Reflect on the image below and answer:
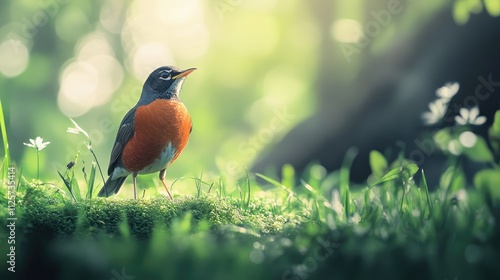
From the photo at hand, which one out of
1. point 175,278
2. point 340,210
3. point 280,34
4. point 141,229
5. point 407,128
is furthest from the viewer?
point 280,34

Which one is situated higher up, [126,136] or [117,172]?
[126,136]

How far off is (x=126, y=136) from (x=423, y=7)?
205 inches

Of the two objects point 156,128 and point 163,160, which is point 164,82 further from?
point 163,160

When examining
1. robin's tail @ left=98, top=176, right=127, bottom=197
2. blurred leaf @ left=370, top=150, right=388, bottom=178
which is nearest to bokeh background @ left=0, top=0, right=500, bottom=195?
blurred leaf @ left=370, top=150, right=388, bottom=178

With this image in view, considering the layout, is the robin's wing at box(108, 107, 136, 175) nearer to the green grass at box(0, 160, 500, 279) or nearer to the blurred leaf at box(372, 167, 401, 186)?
the green grass at box(0, 160, 500, 279)

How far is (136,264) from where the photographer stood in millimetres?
2494

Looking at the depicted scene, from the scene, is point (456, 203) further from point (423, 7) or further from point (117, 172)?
point (423, 7)

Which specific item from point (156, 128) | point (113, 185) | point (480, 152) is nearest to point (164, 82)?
point (156, 128)

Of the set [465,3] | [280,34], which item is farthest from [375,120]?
[280,34]

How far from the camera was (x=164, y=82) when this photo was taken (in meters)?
4.23

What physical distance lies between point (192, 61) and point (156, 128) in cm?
1195

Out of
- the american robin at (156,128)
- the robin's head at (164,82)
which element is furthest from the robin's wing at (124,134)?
the robin's head at (164,82)

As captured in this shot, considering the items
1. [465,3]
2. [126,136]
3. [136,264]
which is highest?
[465,3]

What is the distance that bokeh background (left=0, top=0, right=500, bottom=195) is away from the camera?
33.1 ft
